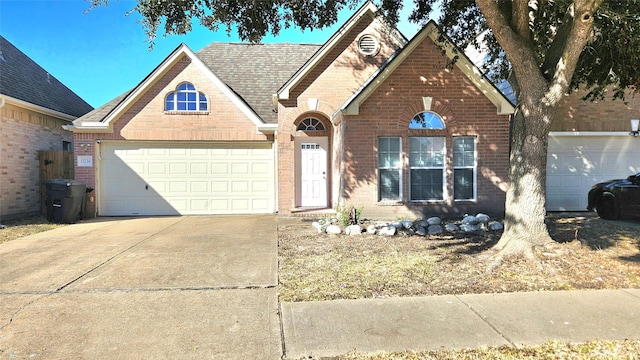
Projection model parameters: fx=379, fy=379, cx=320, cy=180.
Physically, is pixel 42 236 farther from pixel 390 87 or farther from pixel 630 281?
pixel 630 281

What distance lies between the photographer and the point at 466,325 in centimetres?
387

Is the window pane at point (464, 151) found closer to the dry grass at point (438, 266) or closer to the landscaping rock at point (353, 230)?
the dry grass at point (438, 266)

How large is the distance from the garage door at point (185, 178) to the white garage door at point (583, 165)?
9098 mm

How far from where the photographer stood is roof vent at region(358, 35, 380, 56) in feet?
37.9

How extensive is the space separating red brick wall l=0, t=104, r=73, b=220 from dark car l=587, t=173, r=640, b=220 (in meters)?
16.7

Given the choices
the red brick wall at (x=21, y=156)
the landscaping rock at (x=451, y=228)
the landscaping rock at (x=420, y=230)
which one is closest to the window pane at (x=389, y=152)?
the landscaping rock at (x=420, y=230)

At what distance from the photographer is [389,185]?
403 inches

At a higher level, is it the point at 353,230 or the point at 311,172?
the point at 311,172

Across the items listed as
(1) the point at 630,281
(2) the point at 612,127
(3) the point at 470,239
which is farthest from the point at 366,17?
(1) the point at 630,281

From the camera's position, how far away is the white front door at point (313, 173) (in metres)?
12.2

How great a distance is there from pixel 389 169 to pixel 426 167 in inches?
39.3

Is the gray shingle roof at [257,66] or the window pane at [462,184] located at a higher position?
the gray shingle roof at [257,66]

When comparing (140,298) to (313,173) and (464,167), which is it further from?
(464,167)

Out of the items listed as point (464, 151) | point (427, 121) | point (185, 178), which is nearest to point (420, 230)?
point (464, 151)
